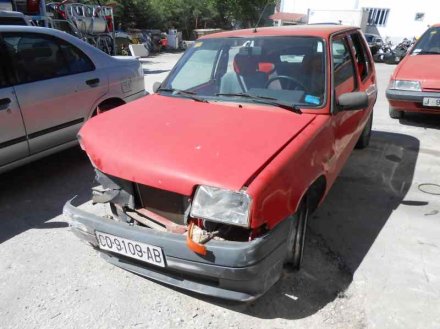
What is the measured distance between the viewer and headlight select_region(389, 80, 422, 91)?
564cm

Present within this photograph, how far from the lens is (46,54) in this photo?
13.0 ft

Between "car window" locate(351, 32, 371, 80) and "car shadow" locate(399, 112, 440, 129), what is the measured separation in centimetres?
255

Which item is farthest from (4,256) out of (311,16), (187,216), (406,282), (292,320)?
(311,16)

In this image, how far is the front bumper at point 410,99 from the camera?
5.58m

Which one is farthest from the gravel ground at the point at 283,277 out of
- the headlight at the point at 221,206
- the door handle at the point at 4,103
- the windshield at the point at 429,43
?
the windshield at the point at 429,43

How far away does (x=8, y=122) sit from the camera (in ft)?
11.3

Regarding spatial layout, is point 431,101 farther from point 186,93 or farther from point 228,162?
point 228,162

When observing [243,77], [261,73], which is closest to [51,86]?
[243,77]

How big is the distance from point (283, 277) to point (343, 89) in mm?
1628

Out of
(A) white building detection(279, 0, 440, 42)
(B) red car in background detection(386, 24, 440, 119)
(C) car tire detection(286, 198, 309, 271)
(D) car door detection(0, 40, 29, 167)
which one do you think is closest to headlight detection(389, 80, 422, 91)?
(B) red car in background detection(386, 24, 440, 119)

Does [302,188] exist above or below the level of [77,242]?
above

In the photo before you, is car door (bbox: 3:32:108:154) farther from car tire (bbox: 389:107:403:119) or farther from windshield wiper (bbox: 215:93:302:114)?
car tire (bbox: 389:107:403:119)

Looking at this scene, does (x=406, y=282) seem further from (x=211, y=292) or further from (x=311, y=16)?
(x=311, y=16)

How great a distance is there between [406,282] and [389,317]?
1.36 feet
